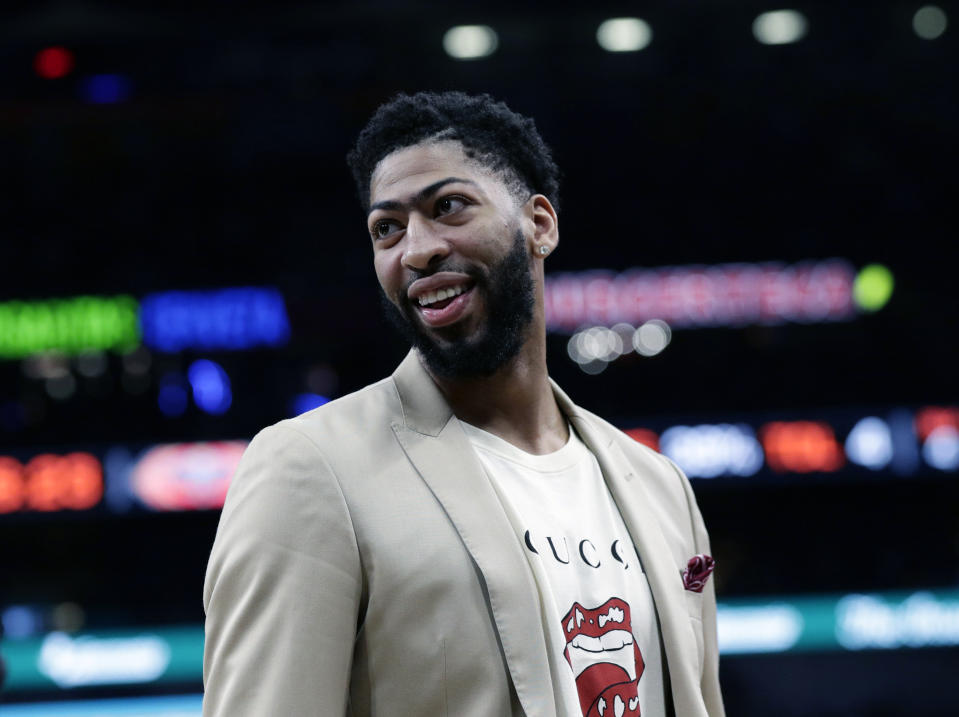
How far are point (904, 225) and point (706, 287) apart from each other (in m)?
2.30

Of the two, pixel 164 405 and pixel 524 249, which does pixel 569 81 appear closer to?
pixel 164 405

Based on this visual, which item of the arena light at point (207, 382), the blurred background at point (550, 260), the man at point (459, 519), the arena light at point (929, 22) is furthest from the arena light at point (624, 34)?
the man at point (459, 519)

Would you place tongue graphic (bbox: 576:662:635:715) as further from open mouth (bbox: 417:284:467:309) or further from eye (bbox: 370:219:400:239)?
eye (bbox: 370:219:400:239)

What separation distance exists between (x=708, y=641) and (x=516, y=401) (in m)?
0.49

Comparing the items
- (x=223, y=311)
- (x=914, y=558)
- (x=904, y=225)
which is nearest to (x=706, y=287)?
(x=904, y=225)

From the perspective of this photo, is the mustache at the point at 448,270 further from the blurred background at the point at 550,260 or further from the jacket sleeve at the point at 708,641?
the blurred background at the point at 550,260

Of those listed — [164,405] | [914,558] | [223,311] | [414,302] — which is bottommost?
[414,302]

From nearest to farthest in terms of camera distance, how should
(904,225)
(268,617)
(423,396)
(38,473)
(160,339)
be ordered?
1. (268,617)
2. (423,396)
3. (38,473)
4. (160,339)
5. (904,225)

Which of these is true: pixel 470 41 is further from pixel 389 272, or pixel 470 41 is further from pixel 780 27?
pixel 389 272

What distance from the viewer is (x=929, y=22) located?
36.2 feet

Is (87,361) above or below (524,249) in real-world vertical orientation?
above

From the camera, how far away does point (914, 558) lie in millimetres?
10766

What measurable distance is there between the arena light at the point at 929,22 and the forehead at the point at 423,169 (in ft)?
34.4

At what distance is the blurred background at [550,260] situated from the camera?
10.2 m
